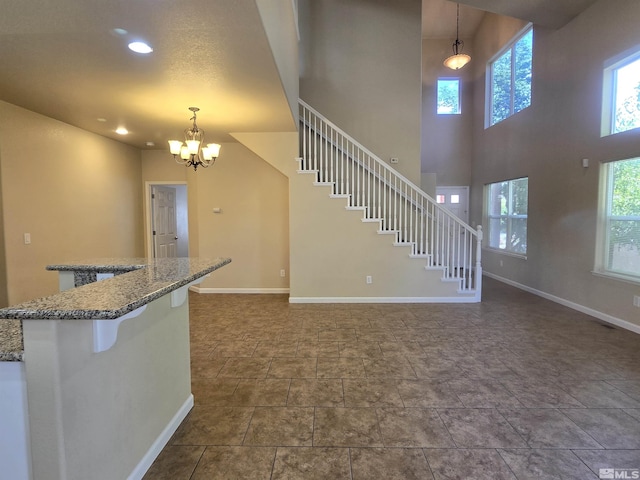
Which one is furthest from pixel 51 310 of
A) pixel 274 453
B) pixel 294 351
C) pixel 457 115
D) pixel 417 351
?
pixel 457 115

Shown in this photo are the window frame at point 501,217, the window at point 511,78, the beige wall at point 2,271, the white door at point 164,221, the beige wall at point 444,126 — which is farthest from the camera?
the beige wall at point 444,126

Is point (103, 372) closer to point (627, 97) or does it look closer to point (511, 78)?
point (627, 97)

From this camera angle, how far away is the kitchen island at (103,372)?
1156mm

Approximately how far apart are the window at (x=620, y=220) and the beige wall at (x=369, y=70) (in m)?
2.68

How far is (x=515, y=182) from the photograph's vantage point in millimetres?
6348

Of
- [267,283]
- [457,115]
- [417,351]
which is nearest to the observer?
[417,351]

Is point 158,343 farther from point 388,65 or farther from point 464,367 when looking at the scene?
point 388,65

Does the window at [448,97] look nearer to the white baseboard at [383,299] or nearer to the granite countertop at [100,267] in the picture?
the white baseboard at [383,299]

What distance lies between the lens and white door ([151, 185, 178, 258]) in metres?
6.36

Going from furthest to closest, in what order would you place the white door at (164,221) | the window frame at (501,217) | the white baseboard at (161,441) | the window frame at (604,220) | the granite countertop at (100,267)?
1. the white door at (164,221)
2. the window frame at (501,217)
3. the window frame at (604,220)
4. the granite countertop at (100,267)
5. the white baseboard at (161,441)

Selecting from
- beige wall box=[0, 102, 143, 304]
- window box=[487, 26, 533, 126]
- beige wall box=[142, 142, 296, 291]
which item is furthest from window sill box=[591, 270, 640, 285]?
beige wall box=[0, 102, 143, 304]

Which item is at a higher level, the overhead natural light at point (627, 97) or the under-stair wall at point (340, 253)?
the overhead natural light at point (627, 97)

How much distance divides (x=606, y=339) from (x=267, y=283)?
15.1 ft

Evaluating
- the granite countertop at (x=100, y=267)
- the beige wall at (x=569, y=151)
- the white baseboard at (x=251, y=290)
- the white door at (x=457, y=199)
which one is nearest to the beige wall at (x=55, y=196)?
the white baseboard at (x=251, y=290)
